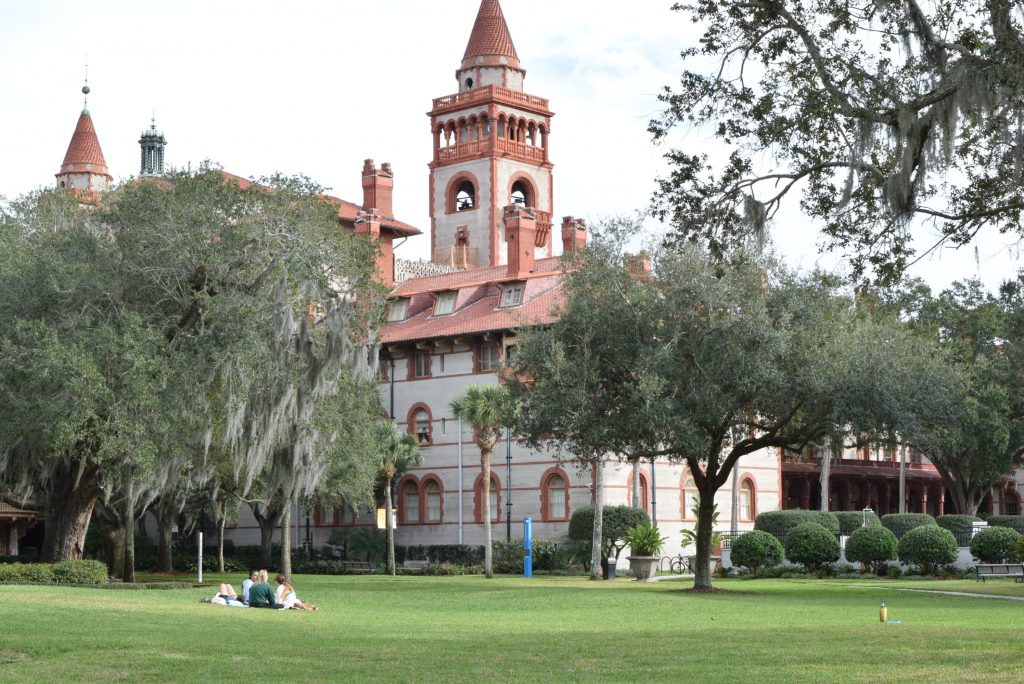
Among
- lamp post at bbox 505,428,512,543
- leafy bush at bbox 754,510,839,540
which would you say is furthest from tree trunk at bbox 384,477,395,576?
leafy bush at bbox 754,510,839,540

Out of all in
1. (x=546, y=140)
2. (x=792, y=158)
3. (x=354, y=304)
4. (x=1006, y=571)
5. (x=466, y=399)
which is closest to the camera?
(x=792, y=158)

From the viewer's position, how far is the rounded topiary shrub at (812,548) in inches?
1949

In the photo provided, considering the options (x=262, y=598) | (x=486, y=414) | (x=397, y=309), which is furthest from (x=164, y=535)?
(x=262, y=598)

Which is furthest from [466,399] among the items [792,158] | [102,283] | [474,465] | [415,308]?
[792,158]

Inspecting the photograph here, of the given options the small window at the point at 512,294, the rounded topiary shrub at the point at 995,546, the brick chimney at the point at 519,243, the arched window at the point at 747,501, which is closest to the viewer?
the rounded topiary shrub at the point at 995,546

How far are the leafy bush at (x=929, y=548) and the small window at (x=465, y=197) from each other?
47.7 m

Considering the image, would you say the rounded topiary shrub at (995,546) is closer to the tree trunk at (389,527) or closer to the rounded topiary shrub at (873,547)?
the rounded topiary shrub at (873,547)

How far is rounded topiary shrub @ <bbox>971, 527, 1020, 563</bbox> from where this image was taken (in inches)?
1844

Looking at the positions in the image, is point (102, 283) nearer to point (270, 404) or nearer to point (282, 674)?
point (270, 404)

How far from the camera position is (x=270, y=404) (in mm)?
36469

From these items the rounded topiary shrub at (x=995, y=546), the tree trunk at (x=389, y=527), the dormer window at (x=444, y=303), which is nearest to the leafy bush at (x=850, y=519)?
the rounded topiary shrub at (x=995, y=546)

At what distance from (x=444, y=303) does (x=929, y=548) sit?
1120 inches

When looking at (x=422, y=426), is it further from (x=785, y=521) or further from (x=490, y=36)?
(x=490, y=36)

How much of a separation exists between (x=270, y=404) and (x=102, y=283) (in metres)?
5.12
